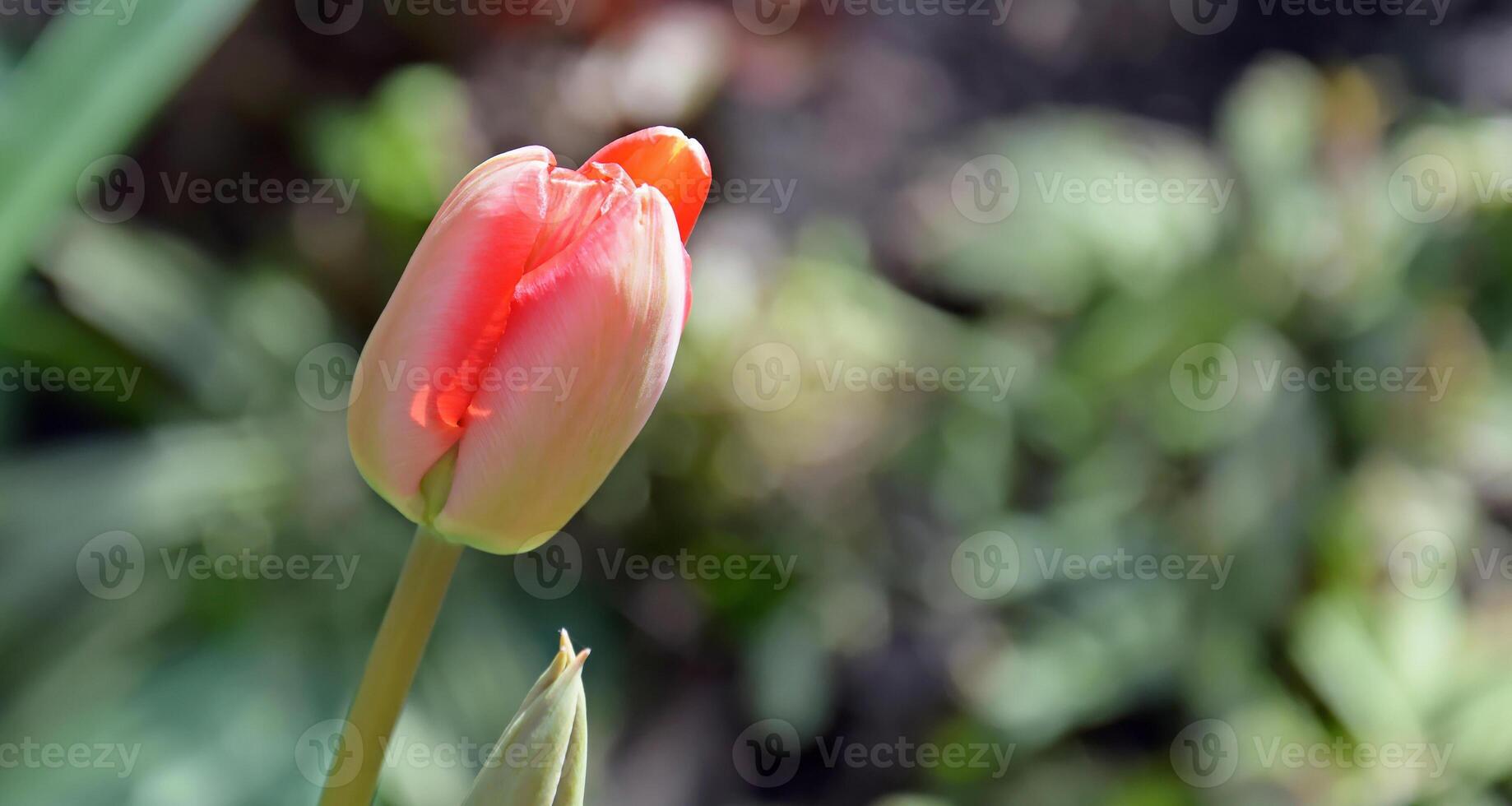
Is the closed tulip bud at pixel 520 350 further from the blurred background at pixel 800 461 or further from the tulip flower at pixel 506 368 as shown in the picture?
the blurred background at pixel 800 461

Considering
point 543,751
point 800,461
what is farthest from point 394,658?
point 800,461

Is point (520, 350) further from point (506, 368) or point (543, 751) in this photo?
point (543, 751)

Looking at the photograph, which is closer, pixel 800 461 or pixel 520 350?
pixel 520 350

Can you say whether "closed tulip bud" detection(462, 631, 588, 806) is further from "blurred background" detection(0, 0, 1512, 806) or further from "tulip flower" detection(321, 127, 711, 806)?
"blurred background" detection(0, 0, 1512, 806)

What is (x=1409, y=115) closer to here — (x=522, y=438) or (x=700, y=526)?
(x=700, y=526)

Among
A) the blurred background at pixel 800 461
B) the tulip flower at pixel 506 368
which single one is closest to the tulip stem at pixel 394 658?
the tulip flower at pixel 506 368
